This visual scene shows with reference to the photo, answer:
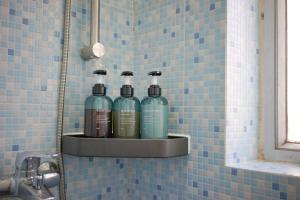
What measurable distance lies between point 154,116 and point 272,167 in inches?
13.5

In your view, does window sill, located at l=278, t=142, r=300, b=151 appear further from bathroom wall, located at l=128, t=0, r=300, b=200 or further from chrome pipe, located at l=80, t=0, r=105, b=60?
chrome pipe, located at l=80, t=0, r=105, b=60

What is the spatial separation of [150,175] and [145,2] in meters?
0.59

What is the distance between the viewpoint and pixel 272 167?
79 cm

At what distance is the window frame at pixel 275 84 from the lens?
89 cm

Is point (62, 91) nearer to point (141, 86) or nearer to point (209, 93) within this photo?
point (141, 86)

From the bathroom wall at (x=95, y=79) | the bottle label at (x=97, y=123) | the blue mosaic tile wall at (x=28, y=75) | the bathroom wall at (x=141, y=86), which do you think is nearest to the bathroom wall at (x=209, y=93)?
the bathroom wall at (x=141, y=86)

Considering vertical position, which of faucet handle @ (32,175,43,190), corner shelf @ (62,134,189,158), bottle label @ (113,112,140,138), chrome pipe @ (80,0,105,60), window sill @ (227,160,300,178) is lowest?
faucet handle @ (32,175,43,190)

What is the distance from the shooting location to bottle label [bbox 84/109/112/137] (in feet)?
2.73

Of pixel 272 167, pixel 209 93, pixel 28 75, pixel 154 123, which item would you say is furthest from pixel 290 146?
pixel 28 75

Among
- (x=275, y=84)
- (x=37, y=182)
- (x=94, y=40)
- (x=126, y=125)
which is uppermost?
(x=94, y=40)

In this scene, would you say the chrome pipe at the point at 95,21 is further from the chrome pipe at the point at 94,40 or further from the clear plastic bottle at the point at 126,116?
the clear plastic bottle at the point at 126,116

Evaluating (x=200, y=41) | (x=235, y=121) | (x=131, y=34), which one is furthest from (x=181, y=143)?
(x=131, y=34)

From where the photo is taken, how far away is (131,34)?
108 cm

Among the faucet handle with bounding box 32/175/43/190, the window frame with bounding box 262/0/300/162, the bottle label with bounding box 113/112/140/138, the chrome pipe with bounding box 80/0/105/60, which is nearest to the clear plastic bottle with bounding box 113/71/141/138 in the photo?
the bottle label with bounding box 113/112/140/138
